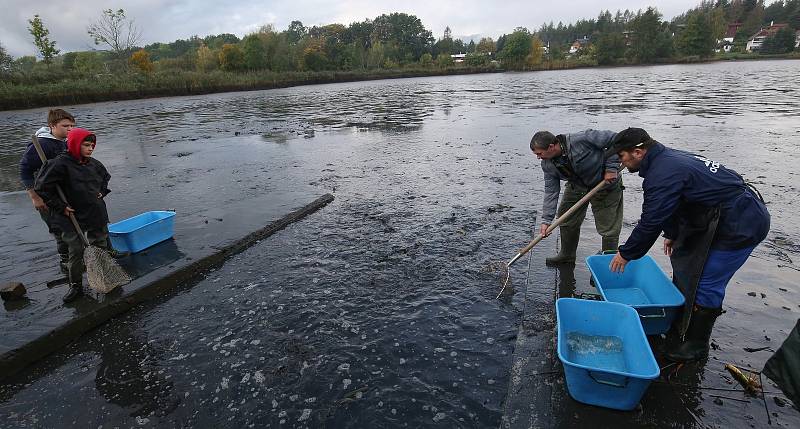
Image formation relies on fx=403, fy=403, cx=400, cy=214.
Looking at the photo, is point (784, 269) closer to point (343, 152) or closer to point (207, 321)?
point (207, 321)

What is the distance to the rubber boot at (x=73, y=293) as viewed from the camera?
184 inches

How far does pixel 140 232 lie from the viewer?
5711 mm

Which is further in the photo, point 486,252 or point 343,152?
point 343,152

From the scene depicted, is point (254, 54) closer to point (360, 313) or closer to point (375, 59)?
point (375, 59)

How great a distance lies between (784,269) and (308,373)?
5.83 m

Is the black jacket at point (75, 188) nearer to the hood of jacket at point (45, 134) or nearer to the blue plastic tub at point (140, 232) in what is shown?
the blue plastic tub at point (140, 232)

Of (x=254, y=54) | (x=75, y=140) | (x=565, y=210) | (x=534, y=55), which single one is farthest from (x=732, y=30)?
(x=75, y=140)

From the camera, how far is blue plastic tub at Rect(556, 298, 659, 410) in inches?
111

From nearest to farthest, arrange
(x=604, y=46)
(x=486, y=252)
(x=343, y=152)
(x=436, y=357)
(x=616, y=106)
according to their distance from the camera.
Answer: (x=436, y=357)
(x=486, y=252)
(x=343, y=152)
(x=616, y=106)
(x=604, y=46)

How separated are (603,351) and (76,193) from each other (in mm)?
5694

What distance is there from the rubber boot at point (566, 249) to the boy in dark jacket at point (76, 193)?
5642mm

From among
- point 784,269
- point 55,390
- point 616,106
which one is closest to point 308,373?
point 55,390

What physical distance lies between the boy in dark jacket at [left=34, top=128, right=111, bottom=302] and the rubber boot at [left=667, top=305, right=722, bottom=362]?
19.8ft

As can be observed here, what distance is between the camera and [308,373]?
12.1 ft
